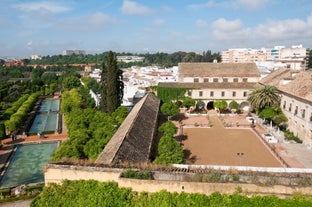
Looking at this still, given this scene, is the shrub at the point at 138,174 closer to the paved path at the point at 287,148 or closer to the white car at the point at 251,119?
the paved path at the point at 287,148

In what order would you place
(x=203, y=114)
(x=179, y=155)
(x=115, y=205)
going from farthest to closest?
1. (x=203, y=114)
2. (x=179, y=155)
3. (x=115, y=205)

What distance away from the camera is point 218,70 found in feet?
173

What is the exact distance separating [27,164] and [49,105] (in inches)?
1586

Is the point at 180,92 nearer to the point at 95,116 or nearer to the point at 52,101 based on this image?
the point at 95,116

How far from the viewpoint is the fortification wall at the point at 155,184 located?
45.5 feet

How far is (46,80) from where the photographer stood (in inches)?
3895

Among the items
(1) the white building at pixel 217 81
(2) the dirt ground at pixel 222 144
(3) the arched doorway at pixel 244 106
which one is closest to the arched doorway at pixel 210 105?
(1) the white building at pixel 217 81

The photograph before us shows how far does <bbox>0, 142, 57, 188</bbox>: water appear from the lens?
24391 millimetres

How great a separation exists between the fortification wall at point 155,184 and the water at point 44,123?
28.6 m

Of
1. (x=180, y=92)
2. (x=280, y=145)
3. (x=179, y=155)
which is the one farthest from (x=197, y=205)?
(x=180, y=92)

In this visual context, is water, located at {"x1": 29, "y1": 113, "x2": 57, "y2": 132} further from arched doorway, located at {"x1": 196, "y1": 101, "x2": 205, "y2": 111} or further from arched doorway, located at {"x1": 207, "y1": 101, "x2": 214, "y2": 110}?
arched doorway, located at {"x1": 207, "y1": 101, "x2": 214, "y2": 110}

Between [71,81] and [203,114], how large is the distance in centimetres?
5733

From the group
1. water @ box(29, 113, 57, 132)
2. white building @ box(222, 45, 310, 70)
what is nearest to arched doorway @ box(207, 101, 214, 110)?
water @ box(29, 113, 57, 132)

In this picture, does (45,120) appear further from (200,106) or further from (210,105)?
(210,105)
